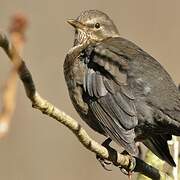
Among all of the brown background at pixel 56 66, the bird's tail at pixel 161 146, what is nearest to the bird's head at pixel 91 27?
the bird's tail at pixel 161 146

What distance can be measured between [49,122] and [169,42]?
162 centimetres

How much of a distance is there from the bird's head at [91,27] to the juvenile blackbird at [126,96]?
536 mm

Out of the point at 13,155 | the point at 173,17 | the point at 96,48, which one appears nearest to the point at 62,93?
the point at 13,155

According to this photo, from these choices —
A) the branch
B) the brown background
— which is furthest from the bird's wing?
the brown background

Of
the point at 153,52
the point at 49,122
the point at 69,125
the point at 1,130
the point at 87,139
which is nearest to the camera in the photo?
the point at 1,130

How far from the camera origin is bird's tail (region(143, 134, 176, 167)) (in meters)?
3.72

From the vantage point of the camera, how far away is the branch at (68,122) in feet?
4.63

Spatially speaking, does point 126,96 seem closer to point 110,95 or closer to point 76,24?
point 110,95

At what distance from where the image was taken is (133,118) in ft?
12.3

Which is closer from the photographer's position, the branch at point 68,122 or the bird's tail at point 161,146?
the branch at point 68,122

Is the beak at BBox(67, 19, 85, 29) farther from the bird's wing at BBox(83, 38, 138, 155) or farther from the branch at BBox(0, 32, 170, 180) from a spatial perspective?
the branch at BBox(0, 32, 170, 180)

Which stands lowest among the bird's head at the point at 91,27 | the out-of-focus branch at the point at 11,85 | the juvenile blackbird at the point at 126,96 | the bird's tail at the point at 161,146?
the out-of-focus branch at the point at 11,85

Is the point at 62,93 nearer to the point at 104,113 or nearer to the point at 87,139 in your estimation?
the point at 104,113

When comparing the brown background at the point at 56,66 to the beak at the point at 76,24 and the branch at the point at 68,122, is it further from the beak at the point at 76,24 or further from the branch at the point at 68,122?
the branch at the point at 68,122
